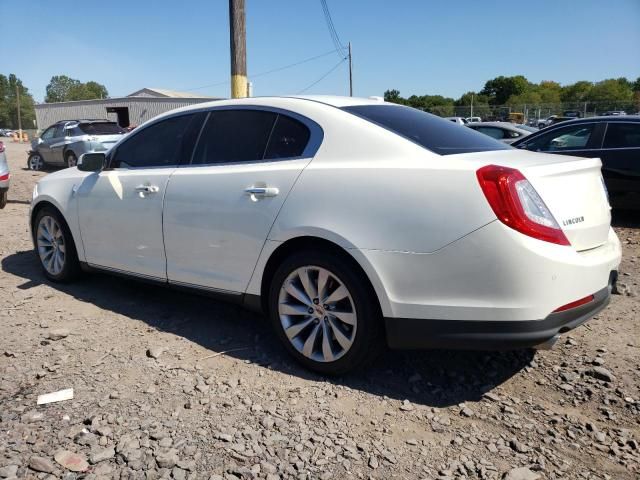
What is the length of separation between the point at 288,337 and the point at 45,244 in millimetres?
3009

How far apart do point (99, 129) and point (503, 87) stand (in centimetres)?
10928

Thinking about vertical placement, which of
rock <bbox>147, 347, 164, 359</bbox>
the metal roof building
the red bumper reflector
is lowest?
rock <bbox>147, 347, 164, 359</bbox>

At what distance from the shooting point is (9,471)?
7.99 feet

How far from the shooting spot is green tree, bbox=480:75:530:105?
354 ft

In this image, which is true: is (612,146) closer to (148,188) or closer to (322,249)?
(322,249)

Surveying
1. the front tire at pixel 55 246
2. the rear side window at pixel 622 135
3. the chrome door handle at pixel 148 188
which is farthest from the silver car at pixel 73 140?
the rear side window at pixel 622 135

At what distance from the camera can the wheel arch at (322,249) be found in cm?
291

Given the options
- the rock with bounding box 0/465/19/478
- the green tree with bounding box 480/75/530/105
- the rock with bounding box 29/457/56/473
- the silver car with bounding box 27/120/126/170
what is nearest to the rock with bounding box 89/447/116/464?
the rock with bounding box 29/457/56/473

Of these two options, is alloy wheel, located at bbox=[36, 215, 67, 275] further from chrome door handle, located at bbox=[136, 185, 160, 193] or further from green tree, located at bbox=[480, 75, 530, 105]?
green tree, located at bbox=[480, 75, 530, 105]

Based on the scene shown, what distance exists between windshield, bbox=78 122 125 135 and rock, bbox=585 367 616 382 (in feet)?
51.5

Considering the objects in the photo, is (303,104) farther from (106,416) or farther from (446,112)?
(446,112)

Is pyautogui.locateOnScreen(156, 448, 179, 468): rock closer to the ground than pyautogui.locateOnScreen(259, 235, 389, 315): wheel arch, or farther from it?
closer to the ground

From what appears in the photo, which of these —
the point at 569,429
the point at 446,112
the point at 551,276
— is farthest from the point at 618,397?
the point at 446,112

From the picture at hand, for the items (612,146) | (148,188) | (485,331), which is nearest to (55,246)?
(148,188)
